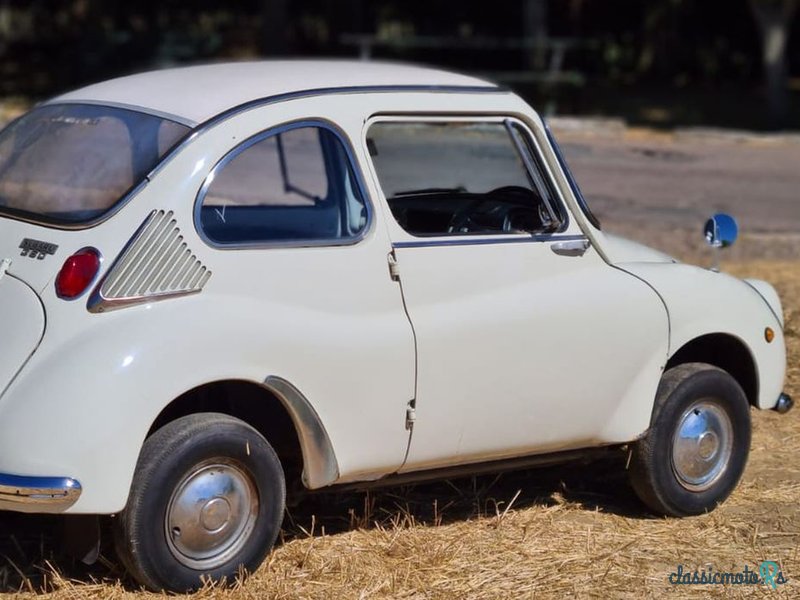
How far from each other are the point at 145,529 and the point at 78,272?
2.64ft

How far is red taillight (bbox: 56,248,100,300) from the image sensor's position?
4133mm

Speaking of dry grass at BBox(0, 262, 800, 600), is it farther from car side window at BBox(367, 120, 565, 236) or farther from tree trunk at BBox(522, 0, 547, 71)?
tree trunk at BBox(522, 0, 547, 71)

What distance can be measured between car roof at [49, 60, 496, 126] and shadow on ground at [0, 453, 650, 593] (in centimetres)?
142

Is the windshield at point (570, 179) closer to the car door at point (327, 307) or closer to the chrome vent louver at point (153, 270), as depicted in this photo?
the car door at point (327, 307)

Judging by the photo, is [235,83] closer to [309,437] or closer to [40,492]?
[309,437]

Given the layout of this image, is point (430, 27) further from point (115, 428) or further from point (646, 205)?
point (115, 428)

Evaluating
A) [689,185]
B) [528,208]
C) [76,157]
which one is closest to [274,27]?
→ [689,185]

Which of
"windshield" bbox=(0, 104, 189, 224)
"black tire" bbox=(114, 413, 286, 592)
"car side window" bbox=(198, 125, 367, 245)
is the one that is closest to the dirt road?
"car side window" bbox=(198, 125, 367, 245)

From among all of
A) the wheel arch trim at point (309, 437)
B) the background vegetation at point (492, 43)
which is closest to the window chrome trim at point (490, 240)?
the wheel arch trim at point (309, 437)

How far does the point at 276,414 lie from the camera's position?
468 centimetres

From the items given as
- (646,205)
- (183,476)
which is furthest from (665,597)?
(646,205)

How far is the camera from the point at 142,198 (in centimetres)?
429

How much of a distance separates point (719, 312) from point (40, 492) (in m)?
2.77

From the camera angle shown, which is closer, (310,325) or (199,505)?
(199,505)
